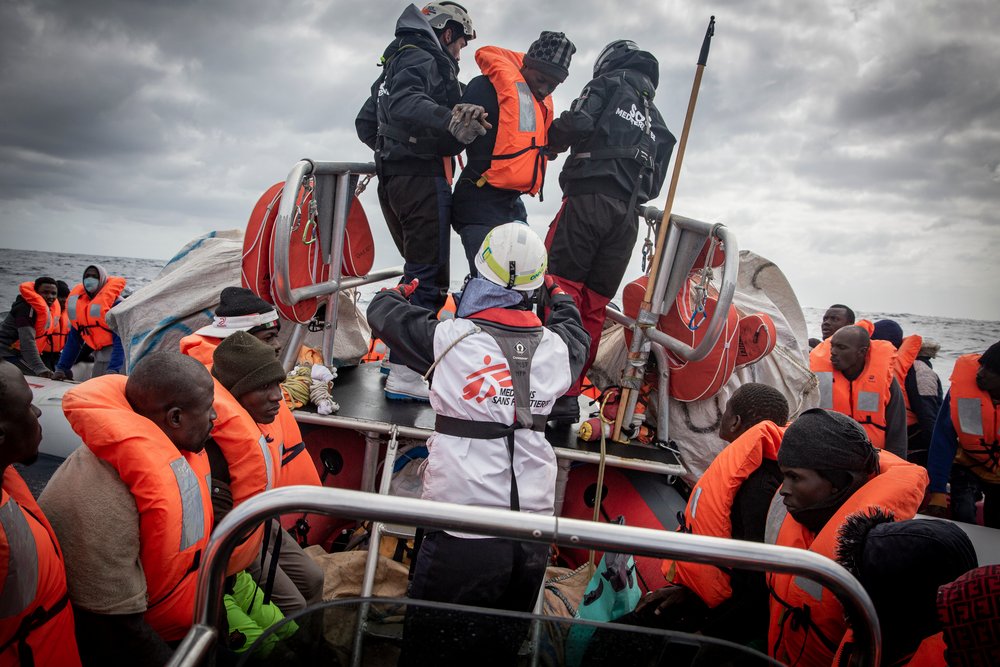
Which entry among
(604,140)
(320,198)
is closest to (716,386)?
(604,140)

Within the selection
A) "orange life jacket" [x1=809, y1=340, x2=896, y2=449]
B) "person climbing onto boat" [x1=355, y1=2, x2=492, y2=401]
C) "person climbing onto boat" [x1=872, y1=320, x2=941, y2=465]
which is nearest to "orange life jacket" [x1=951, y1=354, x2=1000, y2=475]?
"orange life jacket" [x1=809, y1=340, x2=896, y2=449]

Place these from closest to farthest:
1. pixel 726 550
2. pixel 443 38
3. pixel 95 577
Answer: pixel 726 550
pixel 95 577
pixel 443 38

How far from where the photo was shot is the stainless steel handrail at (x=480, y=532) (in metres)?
1.21

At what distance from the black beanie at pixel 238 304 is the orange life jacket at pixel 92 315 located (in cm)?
503

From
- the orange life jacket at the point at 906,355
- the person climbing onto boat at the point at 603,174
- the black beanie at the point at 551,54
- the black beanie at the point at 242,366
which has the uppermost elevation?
the black beanie at the point at 551,54

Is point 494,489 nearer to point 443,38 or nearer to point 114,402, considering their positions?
point 114,402

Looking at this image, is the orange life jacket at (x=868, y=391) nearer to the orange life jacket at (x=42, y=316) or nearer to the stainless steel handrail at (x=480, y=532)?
the stainless steel handrail at (x=480, y=532)

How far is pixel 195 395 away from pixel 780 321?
4.62m

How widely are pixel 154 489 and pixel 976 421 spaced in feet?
16.1

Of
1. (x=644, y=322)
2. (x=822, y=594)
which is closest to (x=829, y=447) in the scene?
(x=822, y=594)

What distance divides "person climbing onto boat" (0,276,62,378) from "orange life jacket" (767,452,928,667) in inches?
325

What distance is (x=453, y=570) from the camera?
2248mm

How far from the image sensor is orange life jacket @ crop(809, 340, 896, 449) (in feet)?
14.1

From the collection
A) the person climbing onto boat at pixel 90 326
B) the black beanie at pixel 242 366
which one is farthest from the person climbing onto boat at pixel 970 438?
the person climbing onto boat at pixel 90 326
